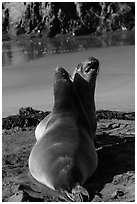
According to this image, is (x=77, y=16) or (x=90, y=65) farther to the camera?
(x=77, y=16)

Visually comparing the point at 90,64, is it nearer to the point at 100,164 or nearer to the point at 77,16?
the point at 100,164

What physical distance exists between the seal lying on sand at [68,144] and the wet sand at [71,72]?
7.97ft

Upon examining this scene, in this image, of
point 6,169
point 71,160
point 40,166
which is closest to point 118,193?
point 71,160

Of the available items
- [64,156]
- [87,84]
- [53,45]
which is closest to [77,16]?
[53,45]

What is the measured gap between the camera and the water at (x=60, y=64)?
27.8 ft

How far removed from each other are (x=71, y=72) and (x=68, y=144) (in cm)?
577

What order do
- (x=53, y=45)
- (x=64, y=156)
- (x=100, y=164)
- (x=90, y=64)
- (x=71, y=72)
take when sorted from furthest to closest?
(x=53, y=45) → (x=71, y=72) → (x=90, y=64) → (x=100, y=164) → (x=64, y=156)

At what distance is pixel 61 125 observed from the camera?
5004mm

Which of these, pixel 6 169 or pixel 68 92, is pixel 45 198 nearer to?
pixel 6 169

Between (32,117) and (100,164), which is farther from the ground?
(32,117)

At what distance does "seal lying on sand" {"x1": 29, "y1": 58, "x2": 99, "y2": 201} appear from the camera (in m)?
4.33

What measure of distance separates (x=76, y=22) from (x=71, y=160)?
50.0 feet

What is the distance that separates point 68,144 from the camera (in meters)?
4.64

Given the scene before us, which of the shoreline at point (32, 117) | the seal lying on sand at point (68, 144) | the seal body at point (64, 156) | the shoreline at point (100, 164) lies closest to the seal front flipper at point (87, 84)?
the seal lying on sand at point (68, 144)
